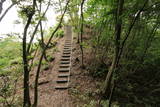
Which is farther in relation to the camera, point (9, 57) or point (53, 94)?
point (9, 57)

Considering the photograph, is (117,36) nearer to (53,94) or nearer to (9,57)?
(53,94)

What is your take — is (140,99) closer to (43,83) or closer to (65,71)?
(65,71)

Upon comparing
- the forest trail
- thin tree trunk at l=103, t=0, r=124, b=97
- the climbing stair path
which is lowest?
the forest trail

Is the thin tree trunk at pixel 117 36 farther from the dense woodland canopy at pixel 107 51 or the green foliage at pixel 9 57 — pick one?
the green foliage at pixel 9 57

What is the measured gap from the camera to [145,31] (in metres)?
6.22

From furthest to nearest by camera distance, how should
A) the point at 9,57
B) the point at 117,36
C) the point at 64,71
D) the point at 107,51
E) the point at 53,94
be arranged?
1. the point at 9,57
2. the point at 64,71
3. the point at 107,51
4. the point at 53,94
5. the point at 117,36

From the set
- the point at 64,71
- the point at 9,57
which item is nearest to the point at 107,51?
the point at 64,71

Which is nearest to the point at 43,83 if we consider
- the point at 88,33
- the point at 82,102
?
the point at 82,102

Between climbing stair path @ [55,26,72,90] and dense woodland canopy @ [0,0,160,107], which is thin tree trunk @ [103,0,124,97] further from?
climbing stair path @ [55,26,72,90]

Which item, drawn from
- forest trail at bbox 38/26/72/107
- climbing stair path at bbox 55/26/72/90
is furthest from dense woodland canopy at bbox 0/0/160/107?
climbing stair path at bbox 55/26/72/90

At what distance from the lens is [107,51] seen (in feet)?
24.4

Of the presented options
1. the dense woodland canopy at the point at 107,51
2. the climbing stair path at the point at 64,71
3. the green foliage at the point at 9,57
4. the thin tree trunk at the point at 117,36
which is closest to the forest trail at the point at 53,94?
the climbing stair path at the point at 64,71

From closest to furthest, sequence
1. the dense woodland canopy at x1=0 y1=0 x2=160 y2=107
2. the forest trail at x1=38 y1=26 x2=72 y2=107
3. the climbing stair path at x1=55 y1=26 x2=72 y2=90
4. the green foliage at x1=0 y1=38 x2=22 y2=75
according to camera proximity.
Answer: the dense woodland canopy at x1=0 y1=0 x2=160 y2=107, the green foliage at x1=0 y1=38 x2=22 y2=75, the forest trail at x1=38 y1=26 x2=72 y2=107, the climbing stair path at x1=55 y1=26 x2=72 y2=90

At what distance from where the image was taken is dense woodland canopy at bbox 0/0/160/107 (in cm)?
416
